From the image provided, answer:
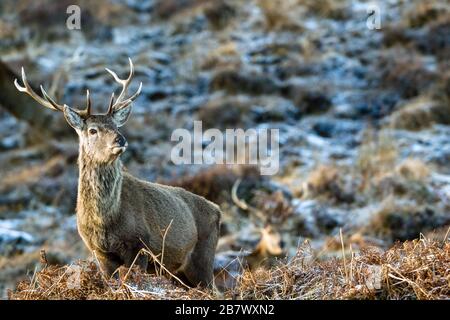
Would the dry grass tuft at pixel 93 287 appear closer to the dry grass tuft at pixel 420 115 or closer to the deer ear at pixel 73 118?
the deer ear at pixel 73 118

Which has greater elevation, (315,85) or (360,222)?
(315,85)

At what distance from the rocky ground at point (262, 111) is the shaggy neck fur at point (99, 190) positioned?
10.0 feet

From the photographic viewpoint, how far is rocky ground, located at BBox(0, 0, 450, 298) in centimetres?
1277

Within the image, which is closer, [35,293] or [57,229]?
[35,293]

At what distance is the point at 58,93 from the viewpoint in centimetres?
1652

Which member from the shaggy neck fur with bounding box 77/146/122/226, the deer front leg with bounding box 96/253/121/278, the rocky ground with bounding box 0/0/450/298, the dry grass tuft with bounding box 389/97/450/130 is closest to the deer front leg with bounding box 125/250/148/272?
the deer front leg with bounding box 96/253/121/278

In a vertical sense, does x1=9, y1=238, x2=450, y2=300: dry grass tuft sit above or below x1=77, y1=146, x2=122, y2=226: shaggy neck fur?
below

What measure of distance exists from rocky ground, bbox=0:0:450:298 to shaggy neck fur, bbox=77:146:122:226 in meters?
3.05

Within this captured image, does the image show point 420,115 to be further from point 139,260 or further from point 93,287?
point 93,287

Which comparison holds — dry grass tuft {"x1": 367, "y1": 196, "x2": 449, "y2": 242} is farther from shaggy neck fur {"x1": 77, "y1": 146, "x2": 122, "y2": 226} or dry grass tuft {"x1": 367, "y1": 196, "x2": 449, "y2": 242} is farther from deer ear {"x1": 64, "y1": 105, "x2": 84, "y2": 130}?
deer ear {"x1": 64, "y1": 105, "x2": 84, "y2": 130}

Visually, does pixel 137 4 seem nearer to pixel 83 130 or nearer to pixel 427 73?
pixel 427 73

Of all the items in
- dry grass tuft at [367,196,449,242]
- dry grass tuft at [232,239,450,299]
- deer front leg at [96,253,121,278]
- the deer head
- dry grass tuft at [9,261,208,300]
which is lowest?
dry grass tuft at [367,196,449,242]

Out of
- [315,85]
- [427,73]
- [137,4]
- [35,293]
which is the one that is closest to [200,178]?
[315,85]

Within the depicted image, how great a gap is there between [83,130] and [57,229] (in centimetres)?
657
